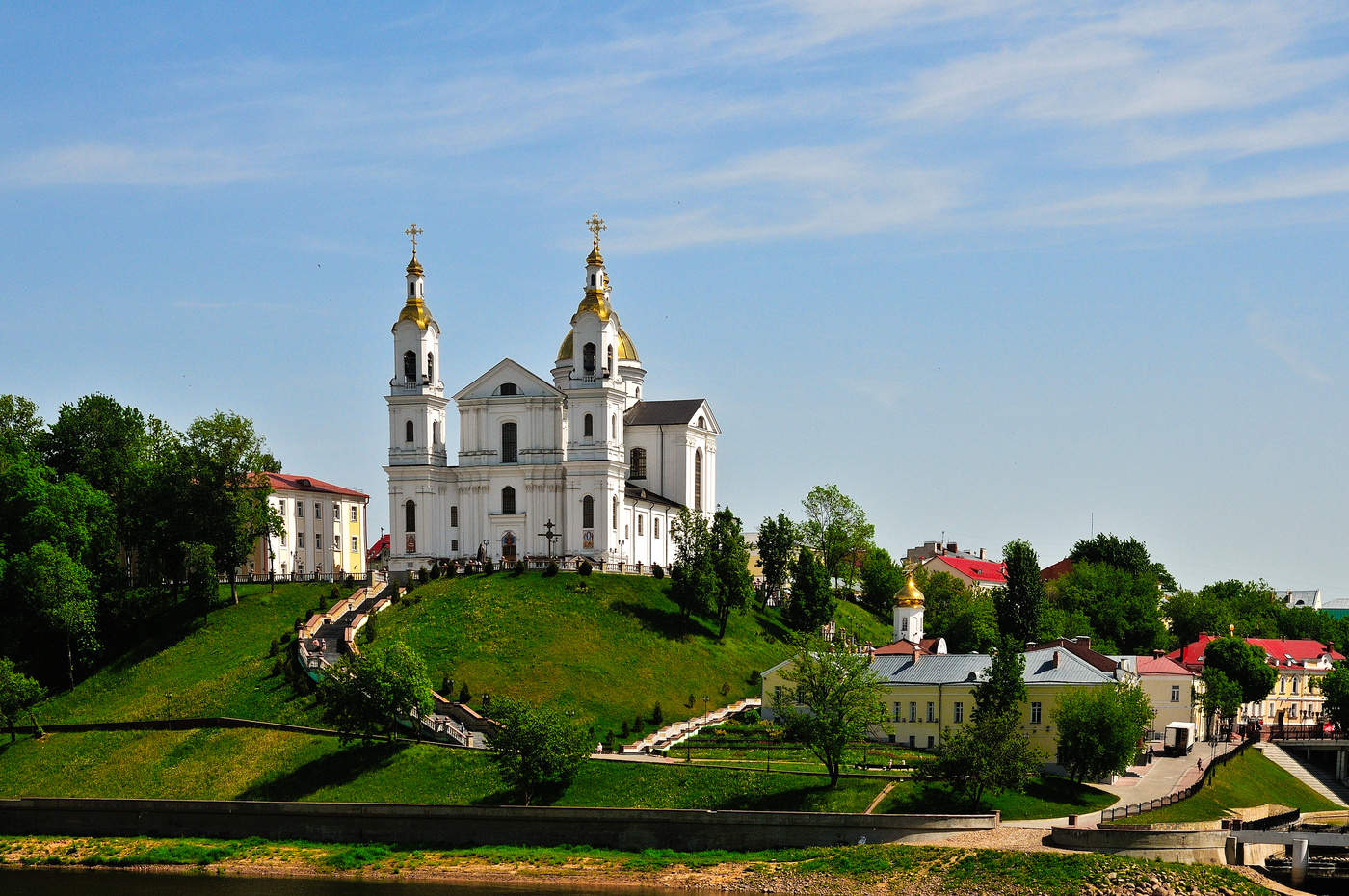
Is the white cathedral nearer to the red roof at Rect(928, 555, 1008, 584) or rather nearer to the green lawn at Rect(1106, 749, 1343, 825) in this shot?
the green lawn at Rect(1106, 749, 1343, 825)

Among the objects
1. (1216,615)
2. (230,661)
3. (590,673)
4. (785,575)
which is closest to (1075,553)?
(1216,615)

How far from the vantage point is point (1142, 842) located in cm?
5828

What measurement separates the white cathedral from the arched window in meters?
7.30

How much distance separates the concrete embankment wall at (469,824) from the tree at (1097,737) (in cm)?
778

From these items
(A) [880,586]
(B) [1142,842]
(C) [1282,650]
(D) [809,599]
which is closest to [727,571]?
(D) [809,599]

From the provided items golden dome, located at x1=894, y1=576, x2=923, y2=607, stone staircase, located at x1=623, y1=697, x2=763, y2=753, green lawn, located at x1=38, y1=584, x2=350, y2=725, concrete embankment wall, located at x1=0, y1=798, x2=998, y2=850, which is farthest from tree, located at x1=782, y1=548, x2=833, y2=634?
Result: concrete embankment wall, located at x1=0, y1=798, x2=998, y2=850

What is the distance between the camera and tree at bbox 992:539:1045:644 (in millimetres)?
97625

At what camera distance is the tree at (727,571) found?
89.2 metres

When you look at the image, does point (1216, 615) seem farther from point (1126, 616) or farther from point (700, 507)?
point (700, 507)

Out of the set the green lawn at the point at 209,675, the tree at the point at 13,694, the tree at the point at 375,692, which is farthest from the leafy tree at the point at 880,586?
the tree at the point at 13,694

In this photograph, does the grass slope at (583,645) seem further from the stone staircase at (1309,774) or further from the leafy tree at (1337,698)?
the leafy tree at (1337,698)

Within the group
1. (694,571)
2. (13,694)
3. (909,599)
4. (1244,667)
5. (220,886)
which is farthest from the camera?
(1244,667)

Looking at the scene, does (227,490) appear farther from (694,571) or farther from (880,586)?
(880,586)

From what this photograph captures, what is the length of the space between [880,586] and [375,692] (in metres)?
48.8
